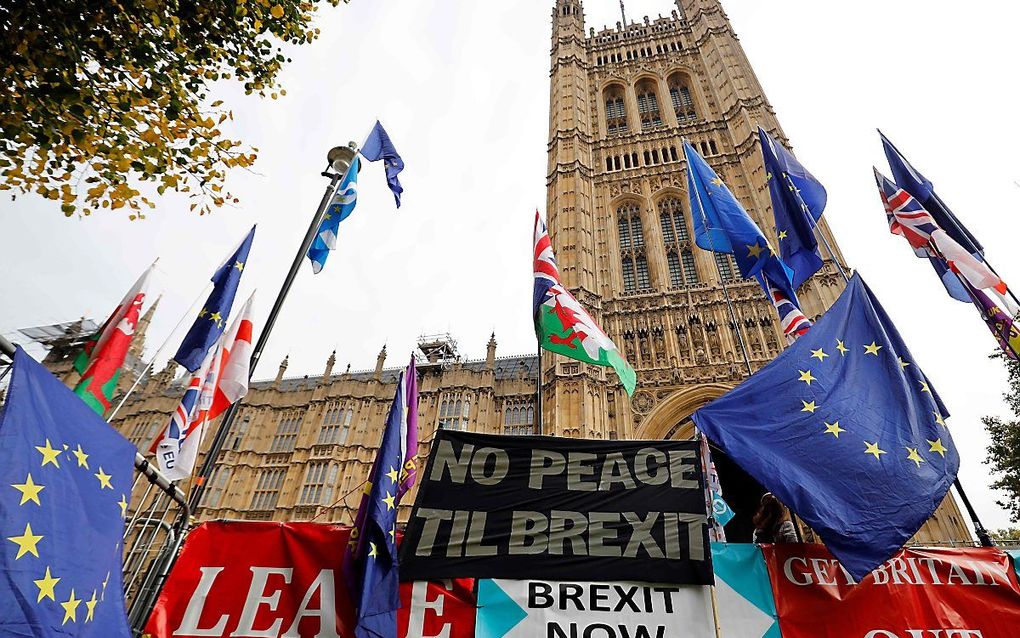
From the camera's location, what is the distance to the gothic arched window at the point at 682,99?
103 ft

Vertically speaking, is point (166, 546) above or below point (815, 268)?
below

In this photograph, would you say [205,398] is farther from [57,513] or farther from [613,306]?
[613,306]

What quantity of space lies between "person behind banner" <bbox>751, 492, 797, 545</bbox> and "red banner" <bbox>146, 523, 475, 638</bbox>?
357cm

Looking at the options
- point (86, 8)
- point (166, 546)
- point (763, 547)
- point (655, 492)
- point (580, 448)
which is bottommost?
point (166, 546)

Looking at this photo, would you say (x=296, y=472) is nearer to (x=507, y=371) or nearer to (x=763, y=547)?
(x=507, y=371)

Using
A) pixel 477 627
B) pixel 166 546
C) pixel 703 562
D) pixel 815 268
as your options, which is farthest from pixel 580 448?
pixel 815 268

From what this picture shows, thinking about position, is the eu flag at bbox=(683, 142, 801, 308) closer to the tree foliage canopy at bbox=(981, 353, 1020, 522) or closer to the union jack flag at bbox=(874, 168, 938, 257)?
the union jack flag at bbox=(874, 168, 938, 257)

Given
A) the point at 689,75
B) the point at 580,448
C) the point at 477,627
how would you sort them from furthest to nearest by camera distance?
the point at 689,75, the point at 580,448, the point at 477,627

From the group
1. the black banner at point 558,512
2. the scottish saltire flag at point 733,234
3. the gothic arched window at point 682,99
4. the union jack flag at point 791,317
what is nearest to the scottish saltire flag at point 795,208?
the scottish saltire flag at point 733,234

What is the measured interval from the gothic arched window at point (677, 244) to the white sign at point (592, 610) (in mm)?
19698

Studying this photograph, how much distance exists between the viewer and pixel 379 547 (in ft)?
16.2

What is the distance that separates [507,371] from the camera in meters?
34.2

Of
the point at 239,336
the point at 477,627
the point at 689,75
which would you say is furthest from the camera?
the point at 689,75

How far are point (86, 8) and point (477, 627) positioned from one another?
697cm
